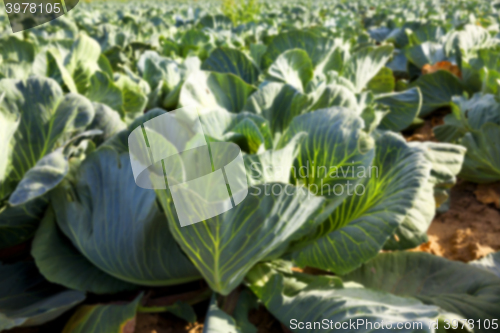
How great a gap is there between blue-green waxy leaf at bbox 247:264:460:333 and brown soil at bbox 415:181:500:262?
0.73 m

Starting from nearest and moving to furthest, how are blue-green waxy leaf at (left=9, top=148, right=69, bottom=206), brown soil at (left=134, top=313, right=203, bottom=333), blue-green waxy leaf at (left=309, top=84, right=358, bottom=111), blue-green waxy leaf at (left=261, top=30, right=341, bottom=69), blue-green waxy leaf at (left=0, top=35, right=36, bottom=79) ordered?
1. blue-green waxy leaf at (left=9, top=148, right=69, bottom=206)
2. brown soil at (left=134, top=313, right=203, bottom=333)
3. blue-green waxy leaf at (left=309, top=84, right=358, bottom=111)
4. blue-green waxy leaf at (left=0, top=35, right=36, bottom=79)
5. blue-green waxy leaf at (left=261, top=30, right=341, bottom=69)

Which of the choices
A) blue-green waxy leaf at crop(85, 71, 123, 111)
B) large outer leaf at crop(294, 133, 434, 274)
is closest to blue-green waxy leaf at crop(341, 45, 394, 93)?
large outer leaf at crop(294, 133, 434, 274)

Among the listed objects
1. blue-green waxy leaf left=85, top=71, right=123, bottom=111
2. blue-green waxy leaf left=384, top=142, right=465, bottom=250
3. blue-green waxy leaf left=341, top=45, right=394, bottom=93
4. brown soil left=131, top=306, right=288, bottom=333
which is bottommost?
brown soil left=131, top=306, right=288, bottom=333

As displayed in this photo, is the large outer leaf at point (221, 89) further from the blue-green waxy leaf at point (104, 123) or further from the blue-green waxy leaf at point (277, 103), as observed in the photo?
the blue-green waxy leaf at point (104, 123)

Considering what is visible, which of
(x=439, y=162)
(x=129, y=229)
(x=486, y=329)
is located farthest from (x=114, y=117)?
(x=486, y=329)

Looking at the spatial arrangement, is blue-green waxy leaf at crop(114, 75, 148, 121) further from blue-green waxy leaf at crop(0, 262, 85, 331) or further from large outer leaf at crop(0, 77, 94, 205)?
blue-green waxy leaf at crop(0, 262, 85, 331)

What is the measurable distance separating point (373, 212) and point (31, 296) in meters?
1.14

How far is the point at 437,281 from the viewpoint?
4.22ft

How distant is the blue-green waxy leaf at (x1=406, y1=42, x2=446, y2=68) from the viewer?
3.33 meters

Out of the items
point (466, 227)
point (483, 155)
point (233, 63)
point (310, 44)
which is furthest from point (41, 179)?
point (483, 155)

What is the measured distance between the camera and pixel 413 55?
3.42 metres

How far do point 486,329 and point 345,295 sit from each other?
1.42 ft

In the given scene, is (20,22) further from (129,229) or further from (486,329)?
(486,329)

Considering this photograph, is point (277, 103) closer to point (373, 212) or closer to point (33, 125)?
point (373, 212)
